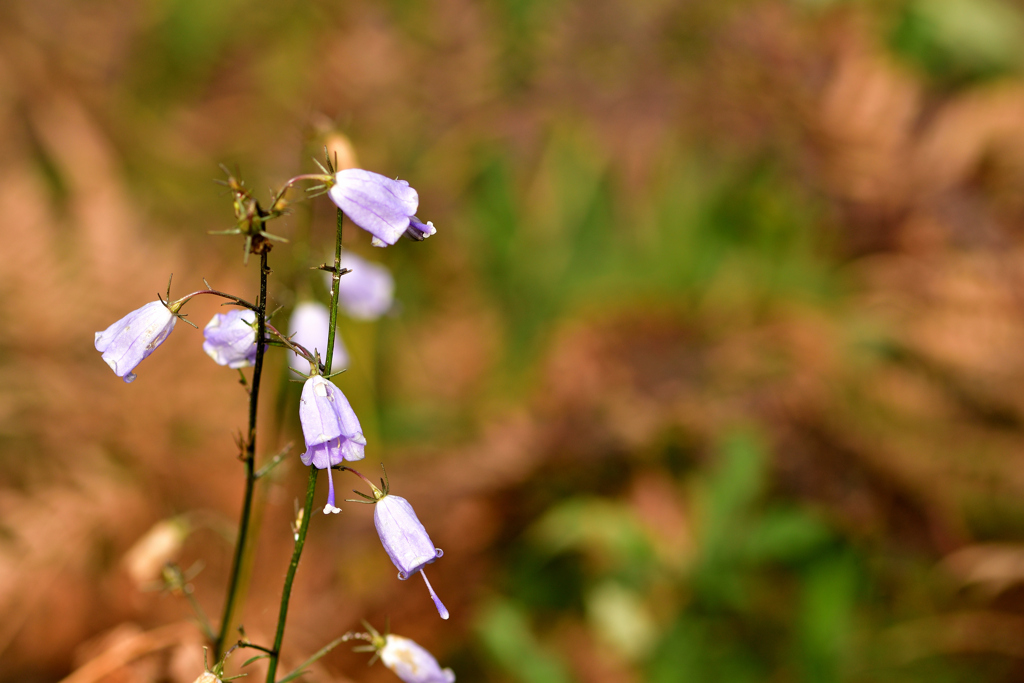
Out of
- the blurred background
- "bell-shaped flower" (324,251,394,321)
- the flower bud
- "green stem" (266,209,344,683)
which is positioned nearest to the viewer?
"green stem" (266,209,344,683)

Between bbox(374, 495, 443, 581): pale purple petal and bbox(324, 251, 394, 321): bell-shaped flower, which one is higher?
bbox(324, 251, 394, 321): bell-shaped flower

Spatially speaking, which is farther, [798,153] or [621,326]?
[798,153]

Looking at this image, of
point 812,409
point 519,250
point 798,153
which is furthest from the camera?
point 519,250

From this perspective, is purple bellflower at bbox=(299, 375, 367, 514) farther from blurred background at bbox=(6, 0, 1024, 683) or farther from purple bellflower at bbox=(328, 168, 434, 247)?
blurred background at bbox=(6, 0, 1024, 683)

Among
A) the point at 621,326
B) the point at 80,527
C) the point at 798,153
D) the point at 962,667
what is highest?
the point at 798,153

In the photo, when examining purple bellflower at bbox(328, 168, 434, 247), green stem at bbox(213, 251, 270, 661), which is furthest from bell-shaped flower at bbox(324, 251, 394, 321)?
purple bellflower at bbox(328, 168, 434, 247)

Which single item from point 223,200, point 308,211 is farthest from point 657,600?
point 223,200

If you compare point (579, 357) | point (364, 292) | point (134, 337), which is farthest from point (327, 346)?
point (579, 357)

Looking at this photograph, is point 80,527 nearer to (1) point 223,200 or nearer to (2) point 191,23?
(1) point 223,200
